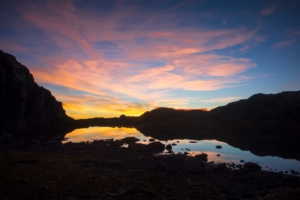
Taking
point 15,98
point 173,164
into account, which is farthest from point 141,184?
point 15,98

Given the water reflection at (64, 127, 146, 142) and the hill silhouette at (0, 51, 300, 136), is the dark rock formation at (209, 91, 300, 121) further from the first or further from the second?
the water reflection at (64, 127, 146, 142)

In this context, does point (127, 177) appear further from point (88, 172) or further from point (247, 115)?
point (247, 115)

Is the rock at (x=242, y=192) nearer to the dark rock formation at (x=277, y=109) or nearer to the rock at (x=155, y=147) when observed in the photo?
the rock at (x=155, y=147)

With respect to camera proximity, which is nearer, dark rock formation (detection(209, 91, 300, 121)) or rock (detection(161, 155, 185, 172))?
rock (detection(161, 155, 185, 172))

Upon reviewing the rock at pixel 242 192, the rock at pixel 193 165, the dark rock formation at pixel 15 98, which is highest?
the dark rock formation at pixel 15 98

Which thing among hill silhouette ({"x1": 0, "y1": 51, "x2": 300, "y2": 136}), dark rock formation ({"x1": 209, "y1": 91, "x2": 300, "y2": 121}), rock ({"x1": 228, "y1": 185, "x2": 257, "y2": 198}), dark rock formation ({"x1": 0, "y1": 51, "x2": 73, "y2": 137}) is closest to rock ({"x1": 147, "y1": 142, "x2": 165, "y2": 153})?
rock ({"x1": 228, "y1": 185, "x2": 257, "y2": 198})

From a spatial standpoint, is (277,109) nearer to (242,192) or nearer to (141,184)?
(242,192)

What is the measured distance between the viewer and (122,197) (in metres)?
10.6

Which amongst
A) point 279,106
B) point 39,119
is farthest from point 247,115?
point 39,119

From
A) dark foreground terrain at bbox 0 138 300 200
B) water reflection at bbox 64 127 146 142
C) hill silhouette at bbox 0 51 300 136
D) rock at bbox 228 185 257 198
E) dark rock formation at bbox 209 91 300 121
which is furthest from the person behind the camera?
dark rock formation at bbox 209 91 300 121

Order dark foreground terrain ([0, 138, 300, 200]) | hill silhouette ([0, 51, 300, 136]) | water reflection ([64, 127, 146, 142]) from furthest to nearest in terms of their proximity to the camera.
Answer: hill silhouette ([0, 51, 300, 136]) < water reflection ([64, 127, 146, 142]) < dark foreground terrain ([0, 138, 300, 200])

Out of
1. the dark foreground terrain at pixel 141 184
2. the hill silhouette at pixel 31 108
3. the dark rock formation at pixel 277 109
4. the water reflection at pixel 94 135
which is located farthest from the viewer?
the dark rock formation at pixel 277 109

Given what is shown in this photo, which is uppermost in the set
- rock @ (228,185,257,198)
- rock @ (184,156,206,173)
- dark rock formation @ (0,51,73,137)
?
dark rock formation @ (0,51,73,137)

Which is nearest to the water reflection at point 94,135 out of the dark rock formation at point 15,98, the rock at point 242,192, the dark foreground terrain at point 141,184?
the dark rock formation at point 15,98
